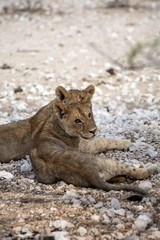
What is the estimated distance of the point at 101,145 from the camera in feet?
20.7

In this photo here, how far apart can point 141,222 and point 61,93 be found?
1.82 metres

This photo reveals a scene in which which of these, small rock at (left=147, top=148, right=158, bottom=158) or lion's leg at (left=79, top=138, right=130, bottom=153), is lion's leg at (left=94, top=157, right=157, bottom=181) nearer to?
small rock at (left=147, top=148, right=158, bottom=158)

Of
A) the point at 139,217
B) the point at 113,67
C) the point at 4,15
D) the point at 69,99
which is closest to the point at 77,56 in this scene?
the point at 113,67

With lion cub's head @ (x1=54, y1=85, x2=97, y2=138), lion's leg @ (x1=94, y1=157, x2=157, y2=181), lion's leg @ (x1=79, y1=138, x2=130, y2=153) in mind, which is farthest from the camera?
lion's leg @ (x1=79, y1=138, x2=130, y2=153)

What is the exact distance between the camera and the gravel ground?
4449 mm

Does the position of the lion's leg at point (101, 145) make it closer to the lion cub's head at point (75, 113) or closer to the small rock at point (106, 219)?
the lion cub's head at point (75, 113)

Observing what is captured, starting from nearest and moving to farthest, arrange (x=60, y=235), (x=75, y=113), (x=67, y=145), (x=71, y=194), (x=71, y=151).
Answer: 1. (x=60, y=235)
2. (x=71, y=194)
3. (x=71, y=151)
4. (x=75, y=113)
5. (x=67, y=145)

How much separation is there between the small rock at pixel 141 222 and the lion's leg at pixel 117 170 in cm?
92

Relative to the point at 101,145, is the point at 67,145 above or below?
above

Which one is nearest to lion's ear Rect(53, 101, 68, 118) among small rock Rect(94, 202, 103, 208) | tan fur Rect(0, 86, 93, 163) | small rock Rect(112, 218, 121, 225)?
tan fur Rect(0, 86, 93, 163)

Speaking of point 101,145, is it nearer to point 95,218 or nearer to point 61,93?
point 61,93

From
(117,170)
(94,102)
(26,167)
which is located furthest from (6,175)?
(94,102)

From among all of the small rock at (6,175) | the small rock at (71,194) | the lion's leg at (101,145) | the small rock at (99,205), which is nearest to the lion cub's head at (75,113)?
the lion's leg at (101,145)

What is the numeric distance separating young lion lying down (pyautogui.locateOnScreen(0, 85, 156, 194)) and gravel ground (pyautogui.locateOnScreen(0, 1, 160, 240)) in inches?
3.8
